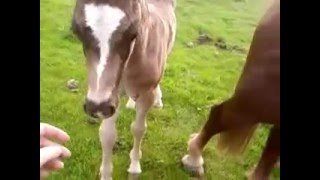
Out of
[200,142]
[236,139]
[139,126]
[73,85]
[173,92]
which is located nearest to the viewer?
[236,139]

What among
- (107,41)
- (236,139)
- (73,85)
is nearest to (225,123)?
(236,139)

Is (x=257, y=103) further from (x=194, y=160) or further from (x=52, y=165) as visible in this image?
(x=194, y=160)

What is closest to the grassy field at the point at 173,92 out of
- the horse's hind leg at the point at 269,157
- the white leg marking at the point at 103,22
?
the horse's hind leg at the point at 269,157

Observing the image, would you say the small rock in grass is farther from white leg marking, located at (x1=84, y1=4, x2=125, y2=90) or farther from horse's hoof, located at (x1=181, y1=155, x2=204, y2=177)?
white leg marking, located at (x1=84, y1=4, x2=125, y2=90)

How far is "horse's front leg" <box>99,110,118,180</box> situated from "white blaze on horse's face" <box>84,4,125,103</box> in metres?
0.49

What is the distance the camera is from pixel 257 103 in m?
1.31

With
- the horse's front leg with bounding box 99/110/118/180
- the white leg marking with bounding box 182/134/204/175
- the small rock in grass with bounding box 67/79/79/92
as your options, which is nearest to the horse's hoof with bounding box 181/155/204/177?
the white leg marking with bounding box 182/134/204/175

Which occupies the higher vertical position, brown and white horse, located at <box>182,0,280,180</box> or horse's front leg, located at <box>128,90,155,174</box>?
brown and white horse, located at <box>182,0,280,180</box>

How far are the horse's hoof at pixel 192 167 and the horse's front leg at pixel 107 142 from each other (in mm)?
265

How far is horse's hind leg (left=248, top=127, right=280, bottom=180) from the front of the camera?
148cm

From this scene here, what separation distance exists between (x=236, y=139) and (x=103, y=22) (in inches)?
19.3

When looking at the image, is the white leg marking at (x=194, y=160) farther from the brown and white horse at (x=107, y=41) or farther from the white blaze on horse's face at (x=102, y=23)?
the white blaze on horse's face at (x=102, y=23)

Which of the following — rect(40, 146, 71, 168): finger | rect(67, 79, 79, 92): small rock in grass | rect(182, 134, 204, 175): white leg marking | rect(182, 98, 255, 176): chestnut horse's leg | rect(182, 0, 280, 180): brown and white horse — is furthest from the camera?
rect(67, 79, 79, 92): small rock in grass
